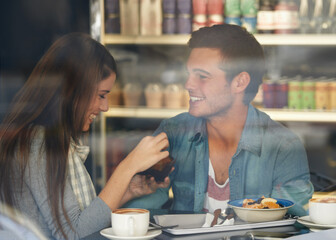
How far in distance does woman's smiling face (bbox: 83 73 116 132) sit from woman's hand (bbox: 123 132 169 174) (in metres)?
0.21

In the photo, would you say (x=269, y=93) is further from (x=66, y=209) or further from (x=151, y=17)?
(x=66, y=209)

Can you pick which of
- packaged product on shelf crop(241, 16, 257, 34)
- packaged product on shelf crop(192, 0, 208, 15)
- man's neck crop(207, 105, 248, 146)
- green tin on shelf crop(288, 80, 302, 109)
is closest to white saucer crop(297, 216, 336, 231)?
man's neck crop(207, 105, 248, 146)

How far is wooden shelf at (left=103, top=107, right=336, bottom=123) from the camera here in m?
2.17

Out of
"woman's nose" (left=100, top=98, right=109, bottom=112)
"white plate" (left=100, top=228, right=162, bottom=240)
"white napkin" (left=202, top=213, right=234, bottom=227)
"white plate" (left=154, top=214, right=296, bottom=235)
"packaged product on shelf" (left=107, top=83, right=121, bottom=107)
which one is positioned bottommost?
"white napkin" (left=202, top=213, right=234, bottom=227)

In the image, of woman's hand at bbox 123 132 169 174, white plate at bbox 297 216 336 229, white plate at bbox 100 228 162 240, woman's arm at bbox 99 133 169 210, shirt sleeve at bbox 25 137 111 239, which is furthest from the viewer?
woman's hand at bbox 123 132 169 174

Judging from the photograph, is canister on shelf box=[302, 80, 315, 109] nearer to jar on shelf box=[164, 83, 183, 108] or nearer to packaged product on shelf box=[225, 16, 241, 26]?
packaged product on shelf box=[225, 16, 241, 26]

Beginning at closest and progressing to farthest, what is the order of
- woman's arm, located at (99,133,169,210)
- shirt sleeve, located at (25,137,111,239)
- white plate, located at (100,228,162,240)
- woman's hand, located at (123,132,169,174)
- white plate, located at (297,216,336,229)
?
white plate, located at (100,228,162,240)
white plate, located at (297,216,336,229)
shirt sleeve, located at (25,137,111,239)
woman's arm, located at (99,133,169,210)
woman's hand, located at (123,132,169,174)

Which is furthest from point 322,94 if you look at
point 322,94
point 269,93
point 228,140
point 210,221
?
point 210,221

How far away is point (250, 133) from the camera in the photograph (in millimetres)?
2139

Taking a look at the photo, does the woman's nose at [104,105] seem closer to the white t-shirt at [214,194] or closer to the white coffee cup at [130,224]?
the white t-shirt at [214,194]

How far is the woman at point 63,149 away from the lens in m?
1.72

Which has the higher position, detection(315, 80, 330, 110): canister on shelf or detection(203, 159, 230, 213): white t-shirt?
detection(315, 80, 330, 110): canister on shelf

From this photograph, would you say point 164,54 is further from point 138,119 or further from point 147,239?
point 147,239

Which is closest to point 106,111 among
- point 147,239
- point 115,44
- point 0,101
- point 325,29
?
point 115,44
